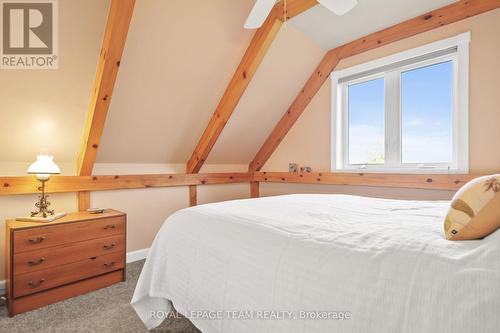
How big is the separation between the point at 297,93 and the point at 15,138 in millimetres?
2969

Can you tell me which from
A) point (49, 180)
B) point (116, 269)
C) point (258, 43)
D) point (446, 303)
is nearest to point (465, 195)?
point (446, 303)

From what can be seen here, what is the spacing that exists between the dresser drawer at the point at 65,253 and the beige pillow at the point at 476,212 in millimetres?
2328

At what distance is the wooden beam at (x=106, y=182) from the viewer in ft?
7.17

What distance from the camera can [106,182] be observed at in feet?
8.89

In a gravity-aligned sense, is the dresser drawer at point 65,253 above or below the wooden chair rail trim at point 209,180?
below

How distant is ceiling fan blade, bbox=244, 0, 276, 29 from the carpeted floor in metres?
2.05

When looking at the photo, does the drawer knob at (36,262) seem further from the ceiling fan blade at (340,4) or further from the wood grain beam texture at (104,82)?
the ceiling fan blade at (340,4)

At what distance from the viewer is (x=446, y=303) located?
642 mm

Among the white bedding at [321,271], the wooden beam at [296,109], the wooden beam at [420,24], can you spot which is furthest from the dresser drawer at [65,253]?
the wooden beam at [420,24]

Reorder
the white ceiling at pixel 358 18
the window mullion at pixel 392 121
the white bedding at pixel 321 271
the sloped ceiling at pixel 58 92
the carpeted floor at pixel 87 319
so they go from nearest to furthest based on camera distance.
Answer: the white bedding at pixel 321 271
the carpeted floor at pixel 87 319
the sloped ceiling at pixel 58 92
the white ceiling at pixel 358 18
the window mullion at pixel 392 121

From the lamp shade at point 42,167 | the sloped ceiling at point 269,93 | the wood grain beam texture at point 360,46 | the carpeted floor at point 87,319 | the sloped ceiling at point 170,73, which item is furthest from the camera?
the sloped ceiling at point 269,93

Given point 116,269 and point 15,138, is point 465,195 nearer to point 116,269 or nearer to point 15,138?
point 116,269

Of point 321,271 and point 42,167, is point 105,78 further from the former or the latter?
point 321,271

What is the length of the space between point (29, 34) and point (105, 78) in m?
0.54
